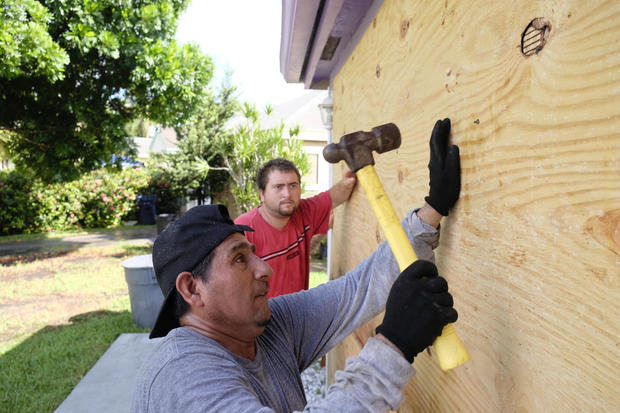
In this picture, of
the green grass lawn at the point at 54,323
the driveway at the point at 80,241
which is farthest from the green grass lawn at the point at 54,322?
the driveway at the point at 80,241

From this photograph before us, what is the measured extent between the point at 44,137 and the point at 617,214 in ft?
37.8

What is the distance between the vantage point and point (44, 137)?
9.68 meters

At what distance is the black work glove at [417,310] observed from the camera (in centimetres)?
107

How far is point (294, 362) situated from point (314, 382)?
351 cm

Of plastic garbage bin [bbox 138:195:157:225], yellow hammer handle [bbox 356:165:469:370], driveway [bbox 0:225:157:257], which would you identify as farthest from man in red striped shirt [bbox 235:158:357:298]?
plastic garbage bin [bbox 138:195:157:225]

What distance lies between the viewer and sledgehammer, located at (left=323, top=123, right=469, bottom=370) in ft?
3.59

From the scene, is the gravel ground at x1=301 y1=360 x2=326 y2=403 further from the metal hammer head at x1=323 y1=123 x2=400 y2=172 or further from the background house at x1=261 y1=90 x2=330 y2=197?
the background house at x1=261 y1=90 x2=330 y2=197

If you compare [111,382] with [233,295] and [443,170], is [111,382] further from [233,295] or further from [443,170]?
[443,170]

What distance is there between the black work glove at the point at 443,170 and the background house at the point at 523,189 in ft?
0.10

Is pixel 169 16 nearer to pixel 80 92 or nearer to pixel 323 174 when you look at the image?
pixel 80 92

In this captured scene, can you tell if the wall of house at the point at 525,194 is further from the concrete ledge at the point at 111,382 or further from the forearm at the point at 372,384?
the concrete ledge at the point at 111,382

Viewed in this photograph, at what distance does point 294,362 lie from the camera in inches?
65.0

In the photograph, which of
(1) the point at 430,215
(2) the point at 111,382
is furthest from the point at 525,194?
(2) the point at 111,382

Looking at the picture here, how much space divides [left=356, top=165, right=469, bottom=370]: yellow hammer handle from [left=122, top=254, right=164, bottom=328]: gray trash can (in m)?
5.29
